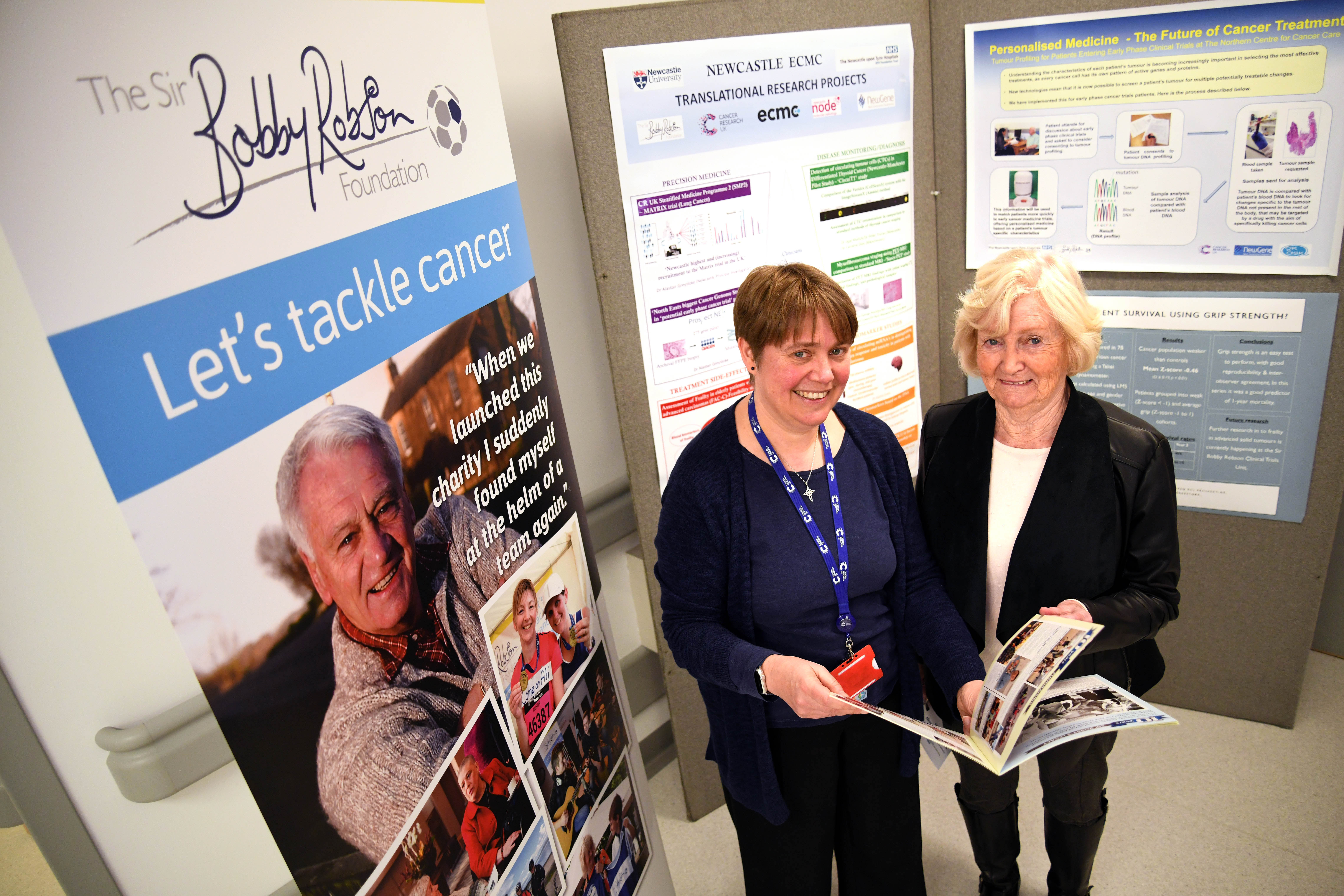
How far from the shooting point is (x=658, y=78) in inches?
Result: 78.2

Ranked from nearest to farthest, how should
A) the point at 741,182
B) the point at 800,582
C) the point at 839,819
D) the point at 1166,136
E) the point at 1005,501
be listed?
the point at 800,582 → the point at 1005,501 → the point at 839,819 → the point at 741,182 → the point at 1166,136

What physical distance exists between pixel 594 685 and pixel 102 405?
1.17 m

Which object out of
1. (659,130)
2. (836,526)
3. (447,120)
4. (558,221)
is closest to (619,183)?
(659,130)

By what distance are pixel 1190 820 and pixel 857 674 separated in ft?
5.44

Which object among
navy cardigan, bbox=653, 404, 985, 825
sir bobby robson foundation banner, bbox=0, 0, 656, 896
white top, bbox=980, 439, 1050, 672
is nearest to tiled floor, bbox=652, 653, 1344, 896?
navy cardigan, bbox=653, 404, 985, 825

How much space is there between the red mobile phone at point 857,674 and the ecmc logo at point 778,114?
1.42 m

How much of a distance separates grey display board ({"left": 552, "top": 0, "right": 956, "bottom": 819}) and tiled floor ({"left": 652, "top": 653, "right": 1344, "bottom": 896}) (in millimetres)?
256

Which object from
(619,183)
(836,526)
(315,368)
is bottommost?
(836,526)

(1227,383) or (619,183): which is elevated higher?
(619,183)

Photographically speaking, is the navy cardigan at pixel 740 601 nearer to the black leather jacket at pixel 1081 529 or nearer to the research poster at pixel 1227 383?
the black leather jacket at pixel 1081 529

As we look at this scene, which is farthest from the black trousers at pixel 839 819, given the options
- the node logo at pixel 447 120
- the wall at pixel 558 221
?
the node logo at pixel 447 120

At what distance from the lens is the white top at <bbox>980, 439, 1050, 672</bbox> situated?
167 cm

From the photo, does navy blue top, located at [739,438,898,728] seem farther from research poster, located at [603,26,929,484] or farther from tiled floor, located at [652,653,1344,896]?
tiled floor, located at [652,653,1344,896]

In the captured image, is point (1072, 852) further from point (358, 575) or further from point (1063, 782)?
point (358, 575)
